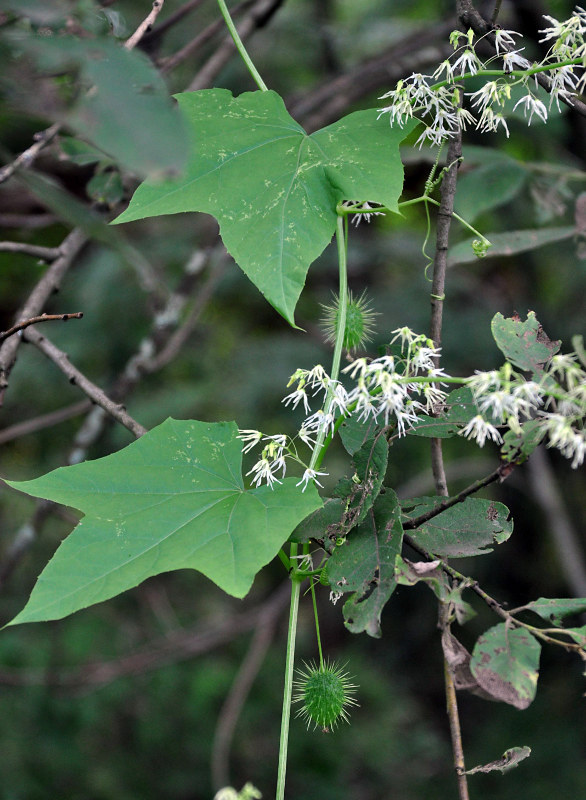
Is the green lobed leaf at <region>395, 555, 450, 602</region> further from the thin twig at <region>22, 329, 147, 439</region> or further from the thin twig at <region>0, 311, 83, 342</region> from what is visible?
the thin twig at <region>0, 311, 83, 342</region>

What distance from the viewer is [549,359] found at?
0.76 m

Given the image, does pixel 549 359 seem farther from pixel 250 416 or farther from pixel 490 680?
pixel 250 416

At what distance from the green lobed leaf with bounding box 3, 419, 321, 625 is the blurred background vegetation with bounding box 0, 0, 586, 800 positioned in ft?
3.43

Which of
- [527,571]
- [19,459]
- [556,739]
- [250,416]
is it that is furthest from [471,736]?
[19,459]

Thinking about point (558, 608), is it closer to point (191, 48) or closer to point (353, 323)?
point (353, 323)

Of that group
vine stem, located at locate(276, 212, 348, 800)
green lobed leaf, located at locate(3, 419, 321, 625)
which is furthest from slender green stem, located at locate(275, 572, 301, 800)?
green lobed leaf, located at locate(3, 419, 321, 625)

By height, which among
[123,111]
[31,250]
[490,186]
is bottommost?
[490,186]

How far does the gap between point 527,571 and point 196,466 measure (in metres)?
2.57

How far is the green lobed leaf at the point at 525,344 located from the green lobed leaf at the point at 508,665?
0.27m

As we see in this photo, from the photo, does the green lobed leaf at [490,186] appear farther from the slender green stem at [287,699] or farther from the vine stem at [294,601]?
the slender green stem at [287,699]

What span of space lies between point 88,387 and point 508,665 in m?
0.68

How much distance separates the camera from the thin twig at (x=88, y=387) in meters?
1.01

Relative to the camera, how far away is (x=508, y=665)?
28.7 inches

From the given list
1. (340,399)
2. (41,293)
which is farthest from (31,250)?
(340,399)
